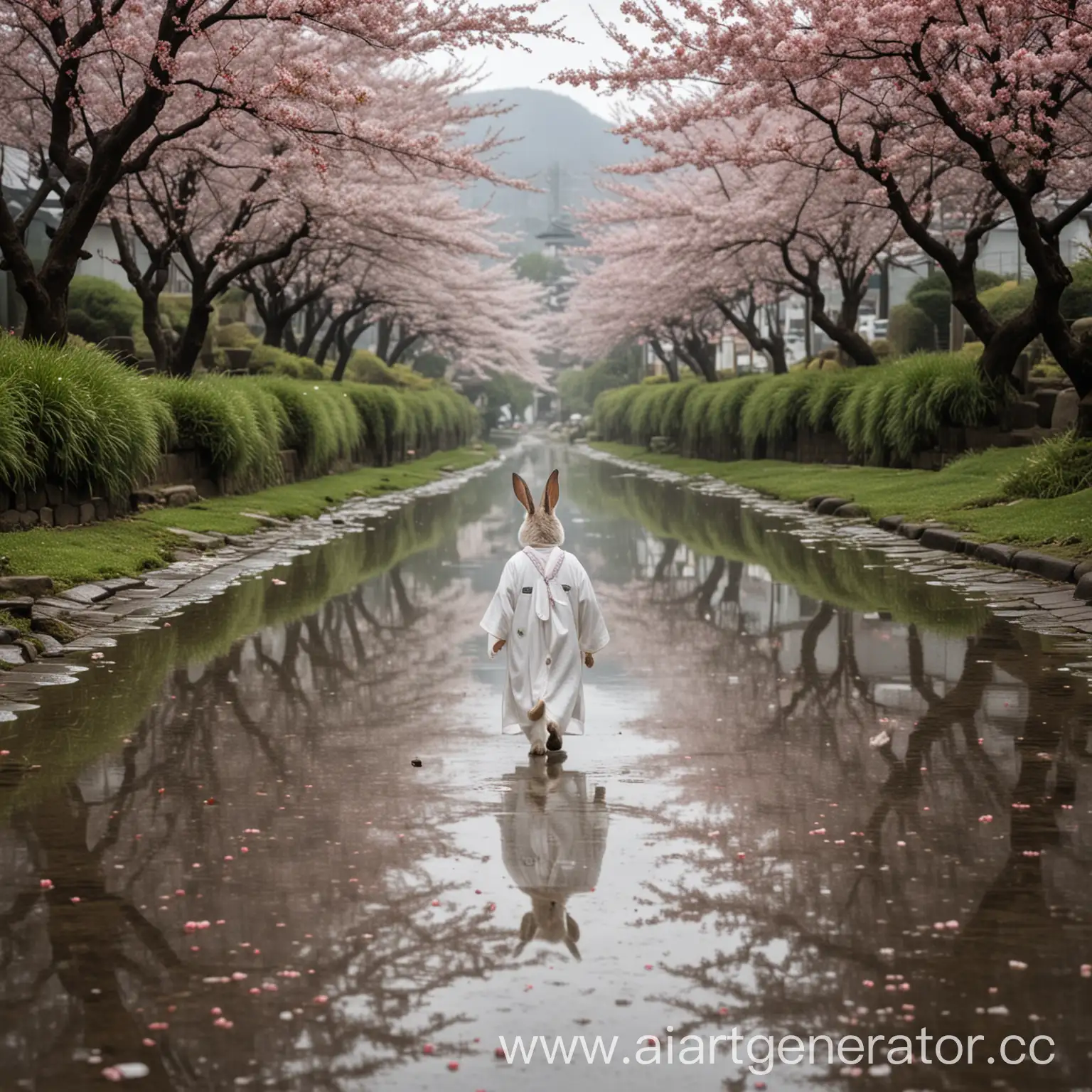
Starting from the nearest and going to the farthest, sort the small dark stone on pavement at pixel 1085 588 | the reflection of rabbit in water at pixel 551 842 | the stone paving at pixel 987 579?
the reflection of rabbit in water at pixel 551 842
the stone paving at pixel 987 579
the small dark stone on pavement at pixel 1085 588

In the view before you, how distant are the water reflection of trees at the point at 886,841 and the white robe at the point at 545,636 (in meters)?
0.67

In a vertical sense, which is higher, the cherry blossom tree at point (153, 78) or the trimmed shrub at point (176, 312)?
the cherry blossom tree at point (153, 78)

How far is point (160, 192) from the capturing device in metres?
29.0

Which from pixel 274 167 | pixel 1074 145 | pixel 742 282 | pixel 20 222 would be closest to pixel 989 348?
pixel 1074 145

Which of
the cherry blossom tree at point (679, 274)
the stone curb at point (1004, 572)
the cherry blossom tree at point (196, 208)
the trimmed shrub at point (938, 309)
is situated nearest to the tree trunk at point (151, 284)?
the cherry blossom tree at point (196, 208)

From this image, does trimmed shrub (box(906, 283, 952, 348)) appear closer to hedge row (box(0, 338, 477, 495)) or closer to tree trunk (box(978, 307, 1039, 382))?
hedge row (box(0, 338, 477, 495))

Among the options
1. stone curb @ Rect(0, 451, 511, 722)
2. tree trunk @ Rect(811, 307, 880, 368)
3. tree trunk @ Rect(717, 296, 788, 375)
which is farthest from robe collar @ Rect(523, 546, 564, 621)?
tree trunk @ Rect(717, 296, 788, 375)

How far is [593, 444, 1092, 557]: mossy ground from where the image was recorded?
16.0 meters

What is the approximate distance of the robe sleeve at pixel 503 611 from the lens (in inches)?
311

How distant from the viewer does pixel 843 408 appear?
105 ft

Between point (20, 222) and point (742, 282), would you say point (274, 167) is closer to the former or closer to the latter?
point (20, 222)

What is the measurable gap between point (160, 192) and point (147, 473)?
10911 mm

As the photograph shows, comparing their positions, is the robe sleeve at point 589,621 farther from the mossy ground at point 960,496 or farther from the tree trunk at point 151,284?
the tree trunk at point 151,284

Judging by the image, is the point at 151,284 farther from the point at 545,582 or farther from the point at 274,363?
the point at 545,582
